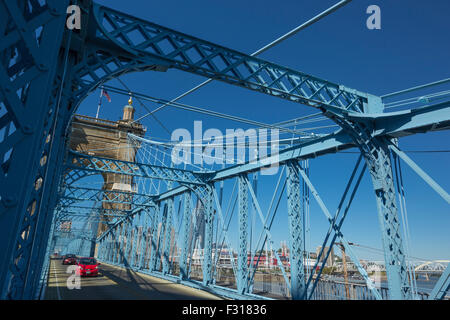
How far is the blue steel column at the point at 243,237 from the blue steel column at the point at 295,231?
3138mm

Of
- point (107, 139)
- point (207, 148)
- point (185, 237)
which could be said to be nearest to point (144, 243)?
point (185, 237)

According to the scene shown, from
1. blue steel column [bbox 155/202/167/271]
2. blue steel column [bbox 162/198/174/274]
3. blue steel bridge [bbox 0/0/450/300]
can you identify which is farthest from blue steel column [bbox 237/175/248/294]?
blue steel column [bbox 155/202/167/271]

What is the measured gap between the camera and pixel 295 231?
11.9 meters

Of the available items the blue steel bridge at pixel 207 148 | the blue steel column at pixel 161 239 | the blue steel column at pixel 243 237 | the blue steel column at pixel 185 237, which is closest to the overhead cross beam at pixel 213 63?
the blue steel bridge at pixel 207 148

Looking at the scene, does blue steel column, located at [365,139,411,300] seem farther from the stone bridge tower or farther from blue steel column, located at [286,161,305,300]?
the stone bridge tower

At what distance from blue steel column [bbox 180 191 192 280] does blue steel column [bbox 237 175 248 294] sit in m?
6.00

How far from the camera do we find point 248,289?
45.2 ft

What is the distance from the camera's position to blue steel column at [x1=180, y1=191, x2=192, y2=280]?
19.1m

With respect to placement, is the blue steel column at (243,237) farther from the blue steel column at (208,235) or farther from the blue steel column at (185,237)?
the blue steel column at (185,237)

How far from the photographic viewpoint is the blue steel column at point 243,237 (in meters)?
14.0

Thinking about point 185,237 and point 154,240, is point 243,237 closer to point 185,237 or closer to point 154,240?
point 185,237
